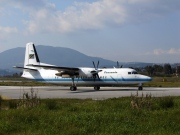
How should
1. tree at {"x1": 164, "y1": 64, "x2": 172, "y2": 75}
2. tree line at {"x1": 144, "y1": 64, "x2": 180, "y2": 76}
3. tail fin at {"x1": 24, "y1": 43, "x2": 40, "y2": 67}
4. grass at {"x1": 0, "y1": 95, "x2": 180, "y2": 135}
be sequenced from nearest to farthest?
grass at {"x1": 0, "y1": 95, "x2": 180, "y2": 135}, tail fin at {"x1": 24, "y1": 43, "x2": 40, "y2": 67}, tree line at {"x1": 144, "y1": 64, "x2": 180, "y2": 76}, tree at {"x1": 164, "y1": 64, "x2": 172, "y2": 75}

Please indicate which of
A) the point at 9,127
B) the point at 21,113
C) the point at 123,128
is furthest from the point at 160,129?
the point at 21,113

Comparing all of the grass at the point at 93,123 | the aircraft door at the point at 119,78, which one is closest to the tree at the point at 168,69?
the aircraft door at the point at 119,78

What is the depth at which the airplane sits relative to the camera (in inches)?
1403

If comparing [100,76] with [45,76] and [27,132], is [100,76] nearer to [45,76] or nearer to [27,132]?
[45,76]

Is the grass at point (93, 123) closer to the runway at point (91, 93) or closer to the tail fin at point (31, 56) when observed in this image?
the runway at point (91, 93)

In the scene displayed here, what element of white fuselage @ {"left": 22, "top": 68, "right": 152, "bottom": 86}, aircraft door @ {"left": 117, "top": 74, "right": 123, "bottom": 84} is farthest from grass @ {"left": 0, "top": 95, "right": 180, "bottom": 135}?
aircraft door @ {"left": 117, "top": 74, "right": 123, "bottom": 84}

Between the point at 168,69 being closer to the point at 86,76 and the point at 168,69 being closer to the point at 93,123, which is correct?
the point at 86,76

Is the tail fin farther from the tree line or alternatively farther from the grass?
the tree line

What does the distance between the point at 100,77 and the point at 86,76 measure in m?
1.84

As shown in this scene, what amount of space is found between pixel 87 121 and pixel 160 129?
8.36ft

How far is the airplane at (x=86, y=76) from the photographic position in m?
35.6

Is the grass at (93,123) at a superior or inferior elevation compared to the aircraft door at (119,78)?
inferior

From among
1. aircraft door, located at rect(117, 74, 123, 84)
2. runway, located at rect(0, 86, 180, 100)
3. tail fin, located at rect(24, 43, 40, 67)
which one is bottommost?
runway, located at rect(0, 86, 180, 100)

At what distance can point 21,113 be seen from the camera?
11.2 meters
